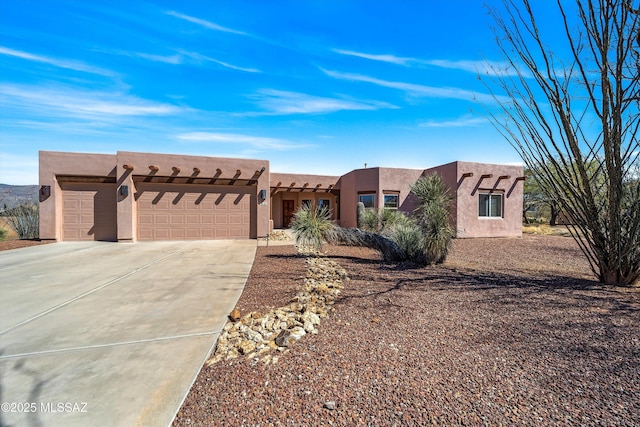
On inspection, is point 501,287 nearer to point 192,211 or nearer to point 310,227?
point 310,227

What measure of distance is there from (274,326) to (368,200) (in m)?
14.6

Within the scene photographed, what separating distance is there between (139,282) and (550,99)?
9.18 metres

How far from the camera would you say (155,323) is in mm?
3910

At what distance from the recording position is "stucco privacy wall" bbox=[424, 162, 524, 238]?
1535cm

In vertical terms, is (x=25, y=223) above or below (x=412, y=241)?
above

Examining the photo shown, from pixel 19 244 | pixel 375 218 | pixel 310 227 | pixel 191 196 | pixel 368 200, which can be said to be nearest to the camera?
pixel 310 227

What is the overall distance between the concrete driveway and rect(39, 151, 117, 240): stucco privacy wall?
6.07 meters

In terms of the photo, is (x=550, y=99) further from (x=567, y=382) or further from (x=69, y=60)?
(x=69, y=60)

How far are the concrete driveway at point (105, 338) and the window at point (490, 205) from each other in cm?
1381

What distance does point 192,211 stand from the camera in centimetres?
1380

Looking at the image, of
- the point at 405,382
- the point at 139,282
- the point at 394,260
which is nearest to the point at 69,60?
the point at 139,282

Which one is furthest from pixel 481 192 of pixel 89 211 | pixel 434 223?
pixel 89 211

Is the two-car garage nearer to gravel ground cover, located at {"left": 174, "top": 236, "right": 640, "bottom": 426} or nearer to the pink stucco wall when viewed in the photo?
the pink stucco wall

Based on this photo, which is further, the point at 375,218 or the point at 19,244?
the point at 375,218
